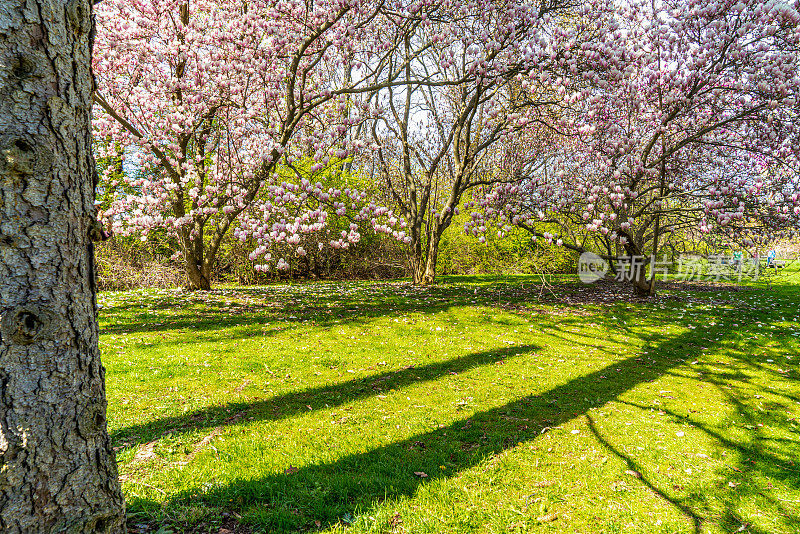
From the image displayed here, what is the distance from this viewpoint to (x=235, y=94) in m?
9.21

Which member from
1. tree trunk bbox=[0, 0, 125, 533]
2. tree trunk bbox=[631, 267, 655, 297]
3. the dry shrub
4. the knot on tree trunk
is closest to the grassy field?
tree trunk bbox=[0, 0, 125, 533]

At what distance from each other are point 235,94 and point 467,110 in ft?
19.6

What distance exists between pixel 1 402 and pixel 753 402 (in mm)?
7289

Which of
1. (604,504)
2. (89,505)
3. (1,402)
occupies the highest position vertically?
(1,402)

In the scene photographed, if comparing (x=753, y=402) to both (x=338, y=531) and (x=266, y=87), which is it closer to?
(x=338, y=531)

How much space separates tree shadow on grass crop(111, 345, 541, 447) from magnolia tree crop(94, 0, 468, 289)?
3.68 metres

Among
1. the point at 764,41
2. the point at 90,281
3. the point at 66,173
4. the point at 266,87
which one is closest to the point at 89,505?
the point at 90,281

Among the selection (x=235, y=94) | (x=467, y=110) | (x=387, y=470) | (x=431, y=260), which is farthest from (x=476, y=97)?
(x=387, y=470)

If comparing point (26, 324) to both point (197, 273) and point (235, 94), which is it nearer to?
point (235, 94)

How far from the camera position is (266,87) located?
29.7 feet

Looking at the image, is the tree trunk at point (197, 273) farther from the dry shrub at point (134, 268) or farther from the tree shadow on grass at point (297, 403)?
the tree shadow on grass at point (297, 403)

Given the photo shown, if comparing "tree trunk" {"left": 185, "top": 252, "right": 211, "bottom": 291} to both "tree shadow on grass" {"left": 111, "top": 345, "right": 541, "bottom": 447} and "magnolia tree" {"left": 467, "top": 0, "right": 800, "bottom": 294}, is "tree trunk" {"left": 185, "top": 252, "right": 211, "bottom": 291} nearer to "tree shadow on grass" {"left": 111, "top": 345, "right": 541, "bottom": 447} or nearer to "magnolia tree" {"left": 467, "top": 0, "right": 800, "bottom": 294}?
"magnolia tree" {"left": 467, "top": 0, "right": 800, "bottom": 294}

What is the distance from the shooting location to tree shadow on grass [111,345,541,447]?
155 inches

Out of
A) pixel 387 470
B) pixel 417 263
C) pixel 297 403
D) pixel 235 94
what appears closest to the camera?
pixel 387 470
